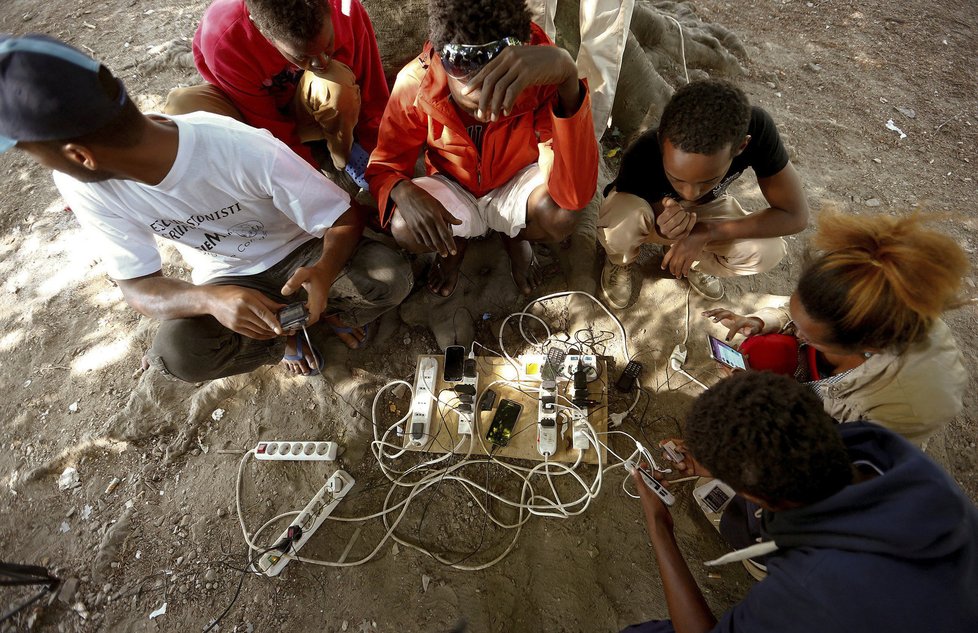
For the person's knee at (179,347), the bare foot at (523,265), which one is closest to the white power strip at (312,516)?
the person's knee at (179,347)

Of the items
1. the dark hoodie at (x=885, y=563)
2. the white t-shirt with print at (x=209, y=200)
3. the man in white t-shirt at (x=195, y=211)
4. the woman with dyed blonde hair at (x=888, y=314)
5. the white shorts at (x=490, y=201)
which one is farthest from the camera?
the white shorts at (x=490, y=201)

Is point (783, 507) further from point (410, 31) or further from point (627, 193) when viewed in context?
point (410, 31)

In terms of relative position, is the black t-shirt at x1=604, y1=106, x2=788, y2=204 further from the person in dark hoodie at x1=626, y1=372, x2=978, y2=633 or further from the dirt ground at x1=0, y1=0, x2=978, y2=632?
the person in dark hoodie at x1=626, y1=372, x2=978, y2=633

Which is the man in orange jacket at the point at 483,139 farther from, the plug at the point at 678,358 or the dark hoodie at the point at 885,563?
the dark hoodie at the point at 885,563

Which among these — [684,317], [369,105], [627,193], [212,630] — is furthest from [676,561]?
[369,105]

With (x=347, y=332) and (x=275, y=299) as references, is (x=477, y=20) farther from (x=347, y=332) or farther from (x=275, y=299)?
(x=347, y=332)

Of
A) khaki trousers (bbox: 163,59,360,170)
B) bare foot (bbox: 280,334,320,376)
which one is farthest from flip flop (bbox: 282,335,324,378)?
khaki trousers (bbox: 163,59,360,170)

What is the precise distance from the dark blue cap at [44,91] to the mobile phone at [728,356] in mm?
2636

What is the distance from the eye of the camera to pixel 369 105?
9.14 feet

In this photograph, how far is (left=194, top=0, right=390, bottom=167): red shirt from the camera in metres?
2.29

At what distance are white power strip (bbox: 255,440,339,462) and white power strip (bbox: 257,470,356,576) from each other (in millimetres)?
134

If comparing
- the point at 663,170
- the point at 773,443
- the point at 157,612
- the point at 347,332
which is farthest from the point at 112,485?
the point at 663,170

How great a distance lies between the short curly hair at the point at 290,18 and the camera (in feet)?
6.53

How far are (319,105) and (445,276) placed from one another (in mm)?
1172
